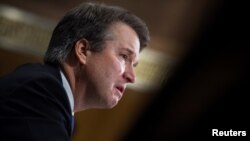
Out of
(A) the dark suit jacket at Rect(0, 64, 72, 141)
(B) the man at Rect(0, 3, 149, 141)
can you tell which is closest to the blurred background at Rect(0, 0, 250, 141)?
(B) the man at Rect(0, 3, 149, 141)

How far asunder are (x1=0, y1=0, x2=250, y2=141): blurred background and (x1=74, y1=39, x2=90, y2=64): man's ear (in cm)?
96

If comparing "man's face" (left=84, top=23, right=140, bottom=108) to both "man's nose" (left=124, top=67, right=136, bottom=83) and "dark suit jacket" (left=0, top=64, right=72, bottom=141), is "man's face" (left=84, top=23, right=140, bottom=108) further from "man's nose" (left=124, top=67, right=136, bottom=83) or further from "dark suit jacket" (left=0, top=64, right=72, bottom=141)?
"dark suit jacket" (left=0, top=64, right=72, bottom=141)

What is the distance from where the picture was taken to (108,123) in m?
2.03

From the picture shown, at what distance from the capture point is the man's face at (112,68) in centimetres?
77

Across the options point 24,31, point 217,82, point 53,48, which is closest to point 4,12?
point 24,31

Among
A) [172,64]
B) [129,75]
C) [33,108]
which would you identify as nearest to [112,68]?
[129,75]

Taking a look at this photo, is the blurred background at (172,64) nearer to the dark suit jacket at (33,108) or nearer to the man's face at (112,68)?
the man's face at (112,68)

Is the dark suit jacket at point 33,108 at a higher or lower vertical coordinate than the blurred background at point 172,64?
lower

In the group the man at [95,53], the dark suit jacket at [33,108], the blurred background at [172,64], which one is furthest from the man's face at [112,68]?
the blurred background at [172,64]

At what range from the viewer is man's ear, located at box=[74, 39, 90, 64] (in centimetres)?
77

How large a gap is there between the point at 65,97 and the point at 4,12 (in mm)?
1434

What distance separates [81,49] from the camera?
2.53 feet

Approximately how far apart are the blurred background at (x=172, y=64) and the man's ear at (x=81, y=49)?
958 mm

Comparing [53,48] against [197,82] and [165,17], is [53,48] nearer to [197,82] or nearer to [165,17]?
[165,17]
